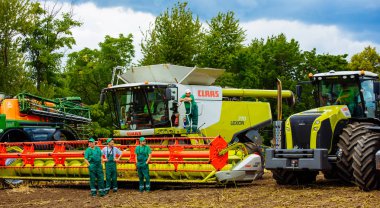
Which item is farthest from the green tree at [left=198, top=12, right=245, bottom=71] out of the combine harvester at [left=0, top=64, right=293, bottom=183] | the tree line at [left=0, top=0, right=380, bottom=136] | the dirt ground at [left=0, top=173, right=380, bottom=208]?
the dirt ground at [left=0, top=173, right=380, bottom=208]

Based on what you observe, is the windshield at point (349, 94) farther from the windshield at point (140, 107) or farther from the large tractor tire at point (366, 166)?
the windshield at point (140, 107)

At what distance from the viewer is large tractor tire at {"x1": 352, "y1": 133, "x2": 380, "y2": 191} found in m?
12.9

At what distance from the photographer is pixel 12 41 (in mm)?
32906

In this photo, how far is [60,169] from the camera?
17.6m

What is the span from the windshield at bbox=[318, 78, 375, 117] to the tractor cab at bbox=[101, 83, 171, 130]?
524 centimetres

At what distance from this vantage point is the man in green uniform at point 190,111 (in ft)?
59.3

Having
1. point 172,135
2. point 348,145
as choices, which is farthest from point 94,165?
point 348,145

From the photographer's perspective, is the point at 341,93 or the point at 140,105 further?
the point at 140,105

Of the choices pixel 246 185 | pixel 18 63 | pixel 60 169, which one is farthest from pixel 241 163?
pixel 18 63

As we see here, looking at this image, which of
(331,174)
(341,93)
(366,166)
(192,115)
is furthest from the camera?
(192,115)

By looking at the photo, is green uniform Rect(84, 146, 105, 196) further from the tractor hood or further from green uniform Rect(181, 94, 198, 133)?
the tractor hood

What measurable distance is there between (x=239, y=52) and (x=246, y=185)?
30008 millimetres

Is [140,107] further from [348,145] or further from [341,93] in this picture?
[348,145]

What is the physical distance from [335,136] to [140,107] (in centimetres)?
690
